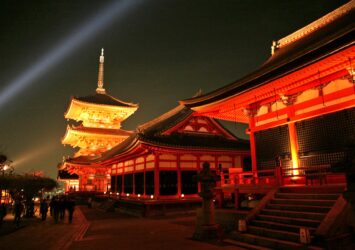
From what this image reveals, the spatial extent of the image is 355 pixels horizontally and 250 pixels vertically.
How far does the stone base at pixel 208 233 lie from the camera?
11203mm

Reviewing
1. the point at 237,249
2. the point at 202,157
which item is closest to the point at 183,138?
the point at 202,157

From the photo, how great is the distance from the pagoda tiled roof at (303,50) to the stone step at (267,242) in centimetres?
691

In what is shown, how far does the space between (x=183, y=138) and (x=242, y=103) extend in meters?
8.72

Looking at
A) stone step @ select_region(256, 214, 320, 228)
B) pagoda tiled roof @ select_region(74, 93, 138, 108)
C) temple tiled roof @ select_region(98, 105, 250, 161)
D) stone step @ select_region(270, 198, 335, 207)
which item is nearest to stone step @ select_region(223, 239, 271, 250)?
stone step @ select_region(256, 214, 320, 228)

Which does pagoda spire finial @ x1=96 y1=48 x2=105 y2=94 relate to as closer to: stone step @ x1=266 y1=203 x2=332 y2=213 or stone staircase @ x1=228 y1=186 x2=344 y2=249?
stone staircase @ x1=228 y1=186 x2=344 y2=249

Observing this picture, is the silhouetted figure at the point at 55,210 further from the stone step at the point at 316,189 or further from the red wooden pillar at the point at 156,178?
the stone step at the point at 316,189

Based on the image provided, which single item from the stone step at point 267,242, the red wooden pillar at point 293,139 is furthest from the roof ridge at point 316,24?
the stone step at point 267,242

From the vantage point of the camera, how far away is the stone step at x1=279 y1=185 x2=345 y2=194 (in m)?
10.1

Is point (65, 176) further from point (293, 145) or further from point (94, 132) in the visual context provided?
point (293, 145)

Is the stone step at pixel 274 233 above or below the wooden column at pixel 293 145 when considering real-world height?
below

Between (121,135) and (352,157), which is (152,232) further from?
(121,135)

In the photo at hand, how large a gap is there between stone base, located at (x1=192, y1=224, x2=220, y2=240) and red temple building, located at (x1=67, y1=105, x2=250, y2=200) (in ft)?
31.5

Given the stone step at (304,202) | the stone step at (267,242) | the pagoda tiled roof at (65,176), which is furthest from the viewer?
the pagoda tiled roof at (65,176)

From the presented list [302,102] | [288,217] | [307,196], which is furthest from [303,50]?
[288,217]
